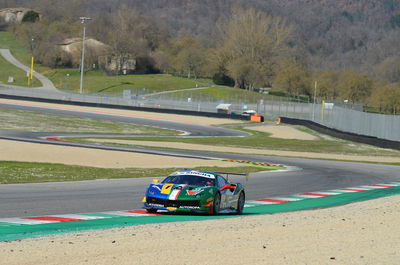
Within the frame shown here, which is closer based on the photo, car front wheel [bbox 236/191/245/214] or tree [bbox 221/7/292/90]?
car front wheel [bbox 236/191/245/214]

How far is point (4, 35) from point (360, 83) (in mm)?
86743

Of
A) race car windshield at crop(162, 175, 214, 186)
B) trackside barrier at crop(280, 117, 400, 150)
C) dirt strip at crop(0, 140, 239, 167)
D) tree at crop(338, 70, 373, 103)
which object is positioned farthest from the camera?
tree at crop(338, 70, 373, 103)

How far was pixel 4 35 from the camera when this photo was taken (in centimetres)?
17500

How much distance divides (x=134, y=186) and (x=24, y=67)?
12551 centimetres

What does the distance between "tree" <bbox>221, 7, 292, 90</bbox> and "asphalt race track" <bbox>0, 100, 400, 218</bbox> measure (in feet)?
320

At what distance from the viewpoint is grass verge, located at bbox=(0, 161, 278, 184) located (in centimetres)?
2419

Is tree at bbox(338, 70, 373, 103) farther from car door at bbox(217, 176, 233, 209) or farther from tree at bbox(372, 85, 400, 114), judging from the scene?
car door at bbox(217, 176, 233, 209)

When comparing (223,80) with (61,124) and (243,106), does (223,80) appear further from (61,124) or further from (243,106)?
(61,124)

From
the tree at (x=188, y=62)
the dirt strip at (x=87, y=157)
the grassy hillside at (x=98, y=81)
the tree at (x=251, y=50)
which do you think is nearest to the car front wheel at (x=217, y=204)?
the dirt strip at (x=87, y=157)

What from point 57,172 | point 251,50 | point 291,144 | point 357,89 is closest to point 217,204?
point 57,172

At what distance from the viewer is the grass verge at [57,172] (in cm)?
2419

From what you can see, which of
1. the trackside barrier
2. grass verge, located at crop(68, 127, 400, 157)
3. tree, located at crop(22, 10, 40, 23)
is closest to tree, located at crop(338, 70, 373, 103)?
the trackside barrier

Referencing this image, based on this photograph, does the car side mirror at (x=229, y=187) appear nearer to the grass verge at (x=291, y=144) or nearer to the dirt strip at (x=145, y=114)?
the grass verge at (x=291, y=144)

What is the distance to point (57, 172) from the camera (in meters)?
26.7
